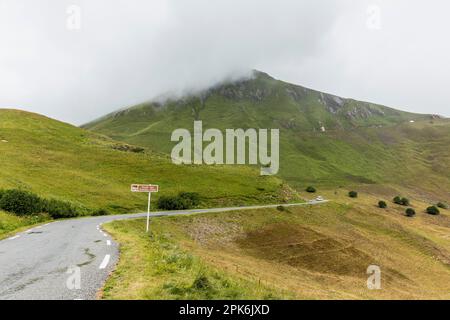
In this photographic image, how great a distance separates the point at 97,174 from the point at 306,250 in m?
46.3

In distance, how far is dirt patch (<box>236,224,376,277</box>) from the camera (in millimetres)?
36250

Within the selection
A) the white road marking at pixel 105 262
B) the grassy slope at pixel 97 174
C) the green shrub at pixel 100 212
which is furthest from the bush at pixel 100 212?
the white road marking at pixel 105 262

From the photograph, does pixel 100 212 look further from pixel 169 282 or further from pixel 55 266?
pixel 169 282

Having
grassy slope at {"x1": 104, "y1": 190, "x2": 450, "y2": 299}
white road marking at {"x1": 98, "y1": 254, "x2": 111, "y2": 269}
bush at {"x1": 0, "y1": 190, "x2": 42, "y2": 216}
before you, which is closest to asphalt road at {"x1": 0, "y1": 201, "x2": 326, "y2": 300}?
white road marking at {"x1": 98, "y1": 254, "x2": 111, "y2": 269}

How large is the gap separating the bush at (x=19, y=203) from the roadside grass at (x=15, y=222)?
94 centimetres

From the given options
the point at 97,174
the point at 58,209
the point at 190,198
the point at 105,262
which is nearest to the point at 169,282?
the point at 105,262

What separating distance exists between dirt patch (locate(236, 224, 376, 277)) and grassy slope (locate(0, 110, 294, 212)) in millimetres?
21732

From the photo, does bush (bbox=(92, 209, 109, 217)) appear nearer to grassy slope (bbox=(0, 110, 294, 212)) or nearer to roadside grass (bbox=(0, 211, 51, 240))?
grassy slope (bbox=(0, 110, 294, 212))

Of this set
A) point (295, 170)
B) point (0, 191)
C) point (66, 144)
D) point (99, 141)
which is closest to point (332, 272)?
point (0, 191)

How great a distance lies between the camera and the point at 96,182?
6362 cm

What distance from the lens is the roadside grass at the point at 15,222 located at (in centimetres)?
2844

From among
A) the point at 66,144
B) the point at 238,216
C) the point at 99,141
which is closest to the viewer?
the point at 238,216
